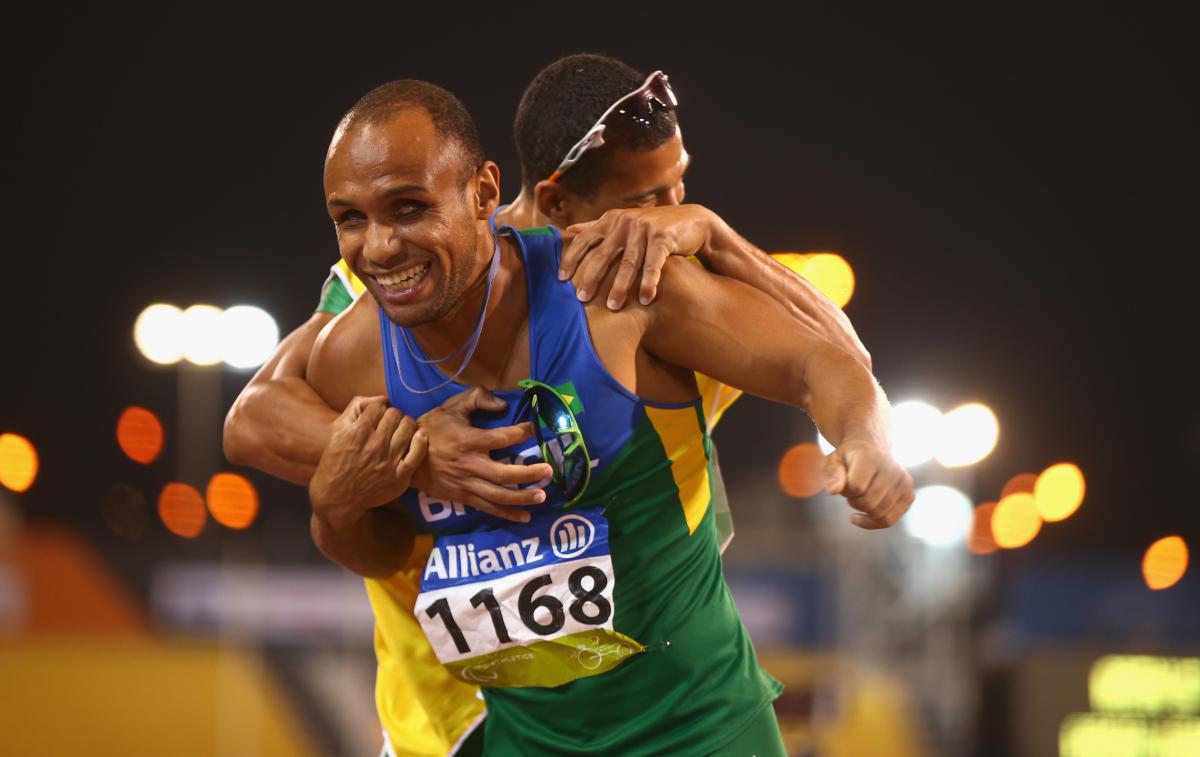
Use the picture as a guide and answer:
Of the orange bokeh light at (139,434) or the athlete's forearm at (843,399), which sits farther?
the orange bokeh light at (139,434)

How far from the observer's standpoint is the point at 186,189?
29.3 m

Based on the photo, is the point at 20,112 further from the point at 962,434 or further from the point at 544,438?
the point at 544,438

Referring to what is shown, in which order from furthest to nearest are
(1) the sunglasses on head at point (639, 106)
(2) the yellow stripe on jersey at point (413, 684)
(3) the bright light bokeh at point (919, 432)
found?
(3) the bright light bokeh at point (919, 432) → (1) the sunglasses on head at point (639, 106) → (2) the yellow stripe on jersey at point (413, 684)

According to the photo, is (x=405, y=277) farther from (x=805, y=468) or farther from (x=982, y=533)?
(x=805, y=468)

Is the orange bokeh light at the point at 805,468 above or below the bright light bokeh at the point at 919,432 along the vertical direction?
above

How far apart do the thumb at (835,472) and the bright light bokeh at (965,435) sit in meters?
9.55

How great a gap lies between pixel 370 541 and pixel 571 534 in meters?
0.50

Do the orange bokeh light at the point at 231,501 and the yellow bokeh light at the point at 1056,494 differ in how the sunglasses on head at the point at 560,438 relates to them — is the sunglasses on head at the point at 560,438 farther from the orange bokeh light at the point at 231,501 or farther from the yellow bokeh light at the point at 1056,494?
the yellow bokeh light at the point at 1056,494

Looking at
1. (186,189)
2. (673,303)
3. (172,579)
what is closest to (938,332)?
(186,189)

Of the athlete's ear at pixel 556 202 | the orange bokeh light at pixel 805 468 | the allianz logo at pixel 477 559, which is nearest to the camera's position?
the allianz logo at pixel 477 559

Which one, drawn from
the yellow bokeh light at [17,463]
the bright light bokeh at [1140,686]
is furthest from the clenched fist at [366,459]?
the yellow bokeh light at [17,463]

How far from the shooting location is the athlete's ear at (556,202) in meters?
3.39

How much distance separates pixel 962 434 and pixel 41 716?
760cm

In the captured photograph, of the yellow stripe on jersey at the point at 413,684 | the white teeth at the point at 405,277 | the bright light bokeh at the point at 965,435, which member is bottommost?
the yellow stripe on jersey at the point at 413,684
